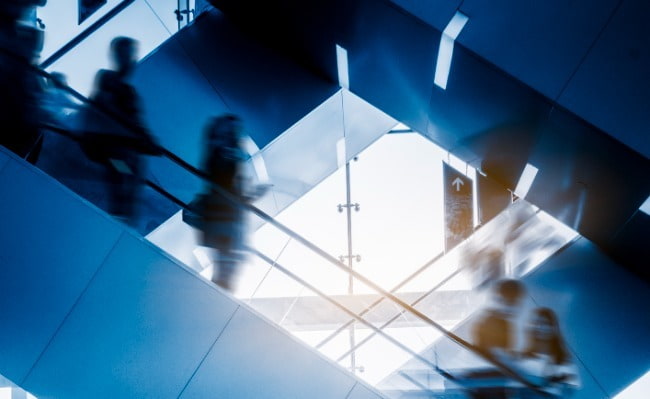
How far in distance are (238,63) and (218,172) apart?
376cm

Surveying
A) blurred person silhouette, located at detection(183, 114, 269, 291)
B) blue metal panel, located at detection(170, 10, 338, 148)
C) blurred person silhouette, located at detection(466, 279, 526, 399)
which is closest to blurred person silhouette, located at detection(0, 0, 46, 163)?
blurred person silhouette, located at detection(183, 114, 269, 291)

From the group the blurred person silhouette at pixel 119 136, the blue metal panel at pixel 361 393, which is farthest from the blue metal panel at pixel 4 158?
the blue metal panel at pixel 361 393

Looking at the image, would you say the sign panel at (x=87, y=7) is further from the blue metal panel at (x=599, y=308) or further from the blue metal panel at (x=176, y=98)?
the blue metal panel at (x=599, y=308)

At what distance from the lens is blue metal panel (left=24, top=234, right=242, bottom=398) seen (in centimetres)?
335

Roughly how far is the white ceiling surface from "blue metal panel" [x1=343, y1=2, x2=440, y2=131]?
1.62ft

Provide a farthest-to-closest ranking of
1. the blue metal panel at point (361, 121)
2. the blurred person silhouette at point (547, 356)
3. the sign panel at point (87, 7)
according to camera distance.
A: the blue metal panel at point (361, 121), the sign panel at point (87, 7), the blurred person silhouette at point (547, 356)

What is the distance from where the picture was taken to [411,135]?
448 inches

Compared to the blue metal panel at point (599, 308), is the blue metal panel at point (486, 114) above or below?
above

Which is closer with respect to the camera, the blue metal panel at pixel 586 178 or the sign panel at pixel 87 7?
the blue metal panel at pixel 586 178

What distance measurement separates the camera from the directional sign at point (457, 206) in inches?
308

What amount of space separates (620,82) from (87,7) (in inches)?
258

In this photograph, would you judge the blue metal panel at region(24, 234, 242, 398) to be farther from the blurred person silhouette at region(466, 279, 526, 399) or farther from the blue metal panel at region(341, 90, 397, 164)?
the blue metal panel at region(341, 90, 397, 164)

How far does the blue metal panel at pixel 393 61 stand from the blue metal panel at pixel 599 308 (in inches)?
109

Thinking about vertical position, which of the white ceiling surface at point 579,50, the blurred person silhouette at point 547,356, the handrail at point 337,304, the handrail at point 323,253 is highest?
the white ceiling surface at point 579,50
